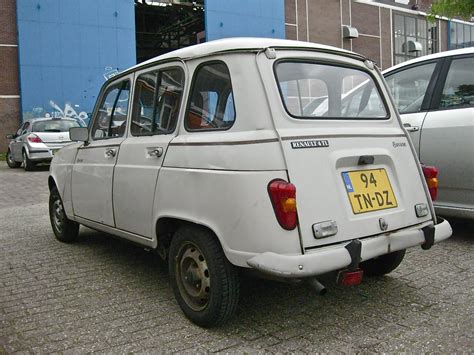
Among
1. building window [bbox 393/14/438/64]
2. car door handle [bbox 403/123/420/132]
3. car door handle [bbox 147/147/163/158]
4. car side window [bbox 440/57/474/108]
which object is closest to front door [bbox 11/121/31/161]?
car door handle [bbox 147/147/163/158]

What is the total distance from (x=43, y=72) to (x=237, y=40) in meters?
21.4

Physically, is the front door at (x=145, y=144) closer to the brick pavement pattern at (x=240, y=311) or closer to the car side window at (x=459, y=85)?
the brick pavement pattern at (x=240, y=311)

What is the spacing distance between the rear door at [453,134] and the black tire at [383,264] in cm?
145

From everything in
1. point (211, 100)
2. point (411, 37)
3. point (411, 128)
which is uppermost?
point (411, 37)

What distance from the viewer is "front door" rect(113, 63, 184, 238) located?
3.66 meters

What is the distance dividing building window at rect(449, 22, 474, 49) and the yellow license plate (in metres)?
44.3

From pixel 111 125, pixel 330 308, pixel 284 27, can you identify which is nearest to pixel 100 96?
pixel 111 125

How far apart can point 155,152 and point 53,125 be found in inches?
464

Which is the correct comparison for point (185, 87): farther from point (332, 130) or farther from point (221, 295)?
point (221, 295)

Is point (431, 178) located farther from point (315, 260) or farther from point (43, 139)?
point (43, 139)

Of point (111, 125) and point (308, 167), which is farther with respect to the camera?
point (111, 125)

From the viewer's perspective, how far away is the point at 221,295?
3.05m

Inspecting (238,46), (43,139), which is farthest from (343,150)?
(43,139)

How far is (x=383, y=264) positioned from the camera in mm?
4070
